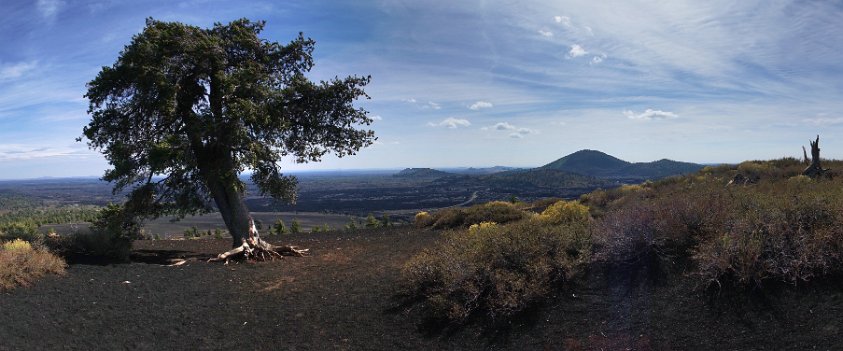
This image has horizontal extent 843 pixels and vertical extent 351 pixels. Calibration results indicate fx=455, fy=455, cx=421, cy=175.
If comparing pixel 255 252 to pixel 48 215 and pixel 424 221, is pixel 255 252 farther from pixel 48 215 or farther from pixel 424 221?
pixel 48 215

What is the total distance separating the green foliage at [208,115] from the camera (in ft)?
38.5

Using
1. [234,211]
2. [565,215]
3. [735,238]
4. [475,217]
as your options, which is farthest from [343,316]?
[475,217]

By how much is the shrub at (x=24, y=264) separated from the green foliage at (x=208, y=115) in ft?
9.18

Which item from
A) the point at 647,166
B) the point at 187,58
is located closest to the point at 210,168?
the point at 187,58

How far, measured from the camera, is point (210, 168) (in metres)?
12.9

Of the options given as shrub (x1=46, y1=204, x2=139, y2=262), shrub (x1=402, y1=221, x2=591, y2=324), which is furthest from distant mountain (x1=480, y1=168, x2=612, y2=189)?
shrub (x1=402, y1=221, x2=591, y2=324)

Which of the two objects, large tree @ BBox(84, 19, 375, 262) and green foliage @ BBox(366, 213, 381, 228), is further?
green foliage @ BBox(366, 213, 381, 228)

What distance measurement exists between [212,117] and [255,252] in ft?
13.1

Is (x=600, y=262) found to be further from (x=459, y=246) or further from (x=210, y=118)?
(x=210, y=118)

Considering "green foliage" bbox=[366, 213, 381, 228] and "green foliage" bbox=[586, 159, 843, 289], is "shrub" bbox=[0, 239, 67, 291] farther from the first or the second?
"green foliage" bbox=[366, 213, 381, 228]

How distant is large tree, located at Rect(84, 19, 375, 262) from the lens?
11.8 metres

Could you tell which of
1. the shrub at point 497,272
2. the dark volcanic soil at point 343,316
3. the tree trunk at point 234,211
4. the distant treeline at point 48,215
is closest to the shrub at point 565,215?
the shrub at point 497,272

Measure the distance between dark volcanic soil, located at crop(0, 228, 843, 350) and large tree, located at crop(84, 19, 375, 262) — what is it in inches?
116

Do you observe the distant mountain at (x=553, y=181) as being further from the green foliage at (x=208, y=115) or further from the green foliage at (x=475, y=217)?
the green foliage at (x=208, y=115)
